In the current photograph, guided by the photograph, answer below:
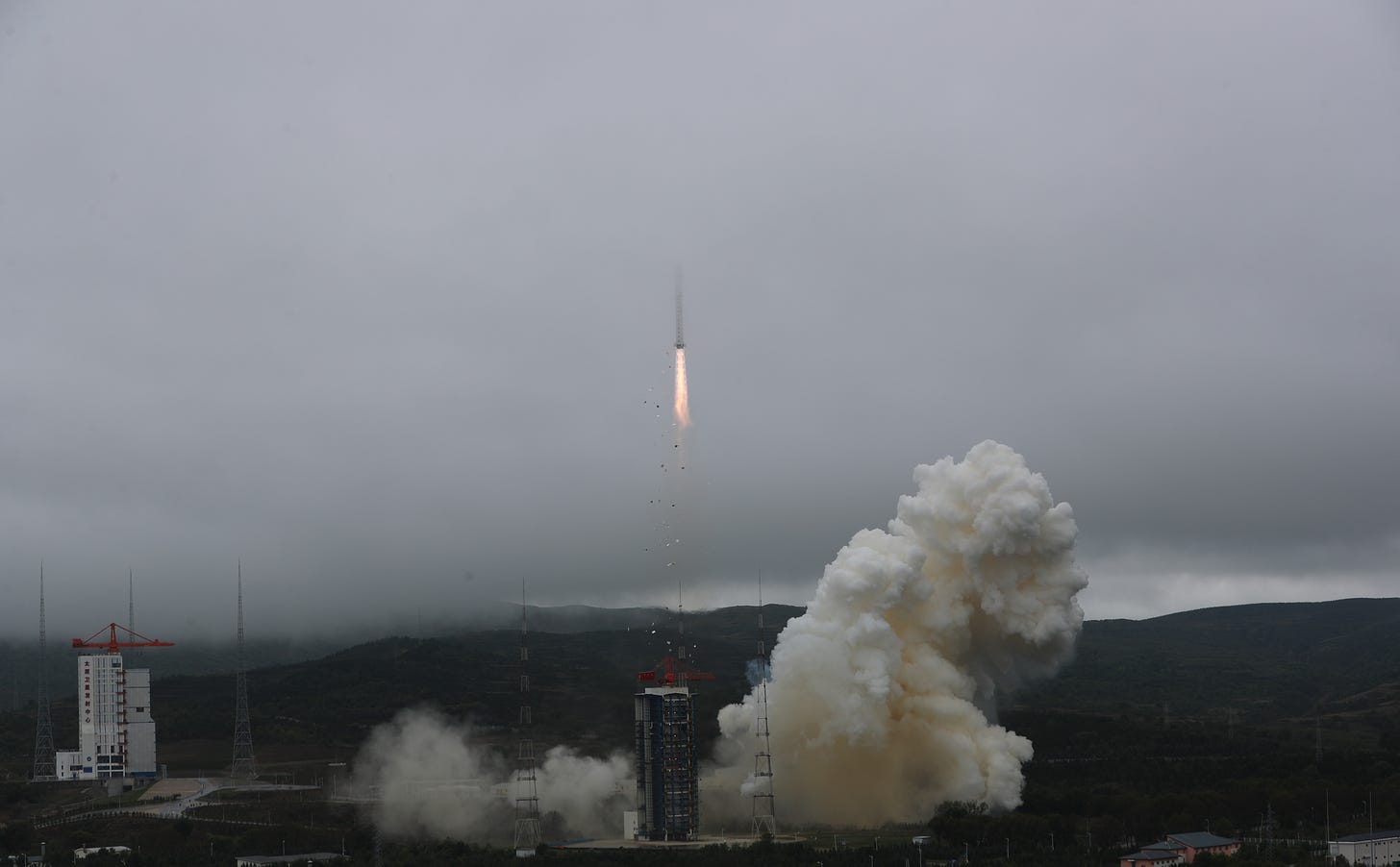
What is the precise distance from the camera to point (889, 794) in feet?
299

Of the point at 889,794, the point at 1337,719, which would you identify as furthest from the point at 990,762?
the point at 1337,719

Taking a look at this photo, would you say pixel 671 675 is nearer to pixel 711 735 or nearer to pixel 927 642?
pixel 927 642

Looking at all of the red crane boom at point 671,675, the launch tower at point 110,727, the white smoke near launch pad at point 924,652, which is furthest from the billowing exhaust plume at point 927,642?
the launch tower at point 110,727

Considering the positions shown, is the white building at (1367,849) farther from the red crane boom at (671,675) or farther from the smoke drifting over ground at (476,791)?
the smoke drifting over ground at (476,791)

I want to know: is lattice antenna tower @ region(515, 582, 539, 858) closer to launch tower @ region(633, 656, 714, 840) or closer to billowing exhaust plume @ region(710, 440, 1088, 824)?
launch tower @ region(633, 656, 714, 840)

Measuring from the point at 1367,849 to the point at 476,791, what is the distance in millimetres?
53499

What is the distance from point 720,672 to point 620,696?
3459 centimetres

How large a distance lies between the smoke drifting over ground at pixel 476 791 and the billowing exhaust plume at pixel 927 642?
12309 mm

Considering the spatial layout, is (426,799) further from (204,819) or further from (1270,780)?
(1270,780)

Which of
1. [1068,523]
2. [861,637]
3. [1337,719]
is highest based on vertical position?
[1068,523]

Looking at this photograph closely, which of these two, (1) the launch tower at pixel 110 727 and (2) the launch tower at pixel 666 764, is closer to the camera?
(2) the launch tower at pixel 666 764

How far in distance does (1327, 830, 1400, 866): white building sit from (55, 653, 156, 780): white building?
90.1 m

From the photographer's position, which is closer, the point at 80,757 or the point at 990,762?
the point at 990,762

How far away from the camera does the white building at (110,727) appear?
4953 inches
